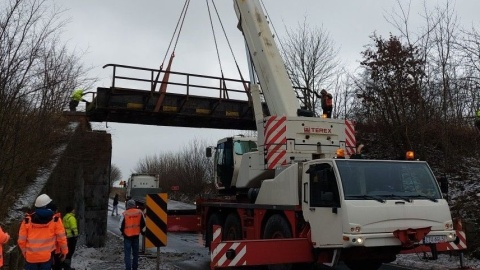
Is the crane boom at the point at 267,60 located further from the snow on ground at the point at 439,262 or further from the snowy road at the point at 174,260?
the snow on ground at the point at 439,262

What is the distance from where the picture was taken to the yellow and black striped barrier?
9965mm

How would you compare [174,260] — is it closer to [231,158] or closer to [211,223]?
[211,223]

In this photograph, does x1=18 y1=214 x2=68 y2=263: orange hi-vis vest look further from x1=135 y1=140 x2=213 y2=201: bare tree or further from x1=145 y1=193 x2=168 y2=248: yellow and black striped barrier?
x1=135 y1=140 x2=213 y2=201: bare tree

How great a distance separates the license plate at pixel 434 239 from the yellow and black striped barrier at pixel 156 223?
535cm

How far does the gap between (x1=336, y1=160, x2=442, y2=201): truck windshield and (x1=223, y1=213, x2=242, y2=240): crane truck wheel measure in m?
3.96

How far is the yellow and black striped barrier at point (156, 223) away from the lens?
32.7ft

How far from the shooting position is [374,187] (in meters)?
7.58

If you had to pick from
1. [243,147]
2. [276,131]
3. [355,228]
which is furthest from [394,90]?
[355,228]

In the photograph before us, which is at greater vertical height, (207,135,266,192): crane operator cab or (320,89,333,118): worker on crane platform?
(320,89,333,118): worker on crane platform

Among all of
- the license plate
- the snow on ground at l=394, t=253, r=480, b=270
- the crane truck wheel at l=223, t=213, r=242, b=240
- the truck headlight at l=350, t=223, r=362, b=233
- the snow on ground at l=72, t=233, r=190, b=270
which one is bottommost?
the snow on ground at l=72, t=233, r=190, b=270

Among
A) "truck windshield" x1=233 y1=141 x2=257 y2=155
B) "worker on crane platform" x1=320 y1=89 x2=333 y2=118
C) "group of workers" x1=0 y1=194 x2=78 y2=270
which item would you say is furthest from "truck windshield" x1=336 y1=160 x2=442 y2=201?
"truck windshield" x1=233 y1=141 x2=257 y2=155

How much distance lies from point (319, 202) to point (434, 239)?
1908 millimetres

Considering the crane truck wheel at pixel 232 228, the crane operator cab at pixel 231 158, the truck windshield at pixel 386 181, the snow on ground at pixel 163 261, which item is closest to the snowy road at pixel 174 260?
the snow on ground at pixel 163 261

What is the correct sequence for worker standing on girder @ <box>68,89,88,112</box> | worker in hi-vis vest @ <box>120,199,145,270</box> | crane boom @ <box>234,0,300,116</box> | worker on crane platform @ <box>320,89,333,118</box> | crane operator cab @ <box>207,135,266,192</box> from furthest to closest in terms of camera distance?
worker standing on girder @ <box>68,89,88,112</box>
crane operator cab @ <box>207,135,266,192</box>
crane boom @ <box>234,0,300,116</box>
worker on crane platform @ <box>320,89,333,118</box>
worker in hi-vis vest @ <box>120,199,145,270</box>
